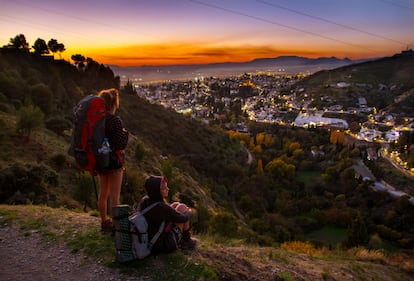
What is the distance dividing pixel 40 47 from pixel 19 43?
2.73m

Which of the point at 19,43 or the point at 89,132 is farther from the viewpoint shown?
the point at 19,43

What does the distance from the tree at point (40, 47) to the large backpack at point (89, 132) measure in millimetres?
51277

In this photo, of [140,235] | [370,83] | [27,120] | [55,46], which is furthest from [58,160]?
[370,83]

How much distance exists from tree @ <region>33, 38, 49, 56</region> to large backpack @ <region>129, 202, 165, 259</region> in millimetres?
51895

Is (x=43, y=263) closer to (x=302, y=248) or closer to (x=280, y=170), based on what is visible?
(x=302, y=248)

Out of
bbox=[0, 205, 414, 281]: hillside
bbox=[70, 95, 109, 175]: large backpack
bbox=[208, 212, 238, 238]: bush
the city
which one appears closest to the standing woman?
bbox=[70, 95, 109, 175]: large backpack

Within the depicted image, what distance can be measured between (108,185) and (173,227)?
1043 mm

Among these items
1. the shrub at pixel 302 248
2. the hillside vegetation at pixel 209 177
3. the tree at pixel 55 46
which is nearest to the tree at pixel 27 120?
the hillside vegetation at pixel 209 177

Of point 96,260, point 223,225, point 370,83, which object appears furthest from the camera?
point 370,83

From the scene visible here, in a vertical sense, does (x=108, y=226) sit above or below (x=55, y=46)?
below

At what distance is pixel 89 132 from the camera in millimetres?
3594

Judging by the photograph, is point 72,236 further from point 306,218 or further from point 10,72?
point 306,218

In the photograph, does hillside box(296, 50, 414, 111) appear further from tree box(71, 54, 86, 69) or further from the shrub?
the shrub

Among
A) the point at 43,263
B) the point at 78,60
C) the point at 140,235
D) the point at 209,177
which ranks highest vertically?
the point at 78,60
